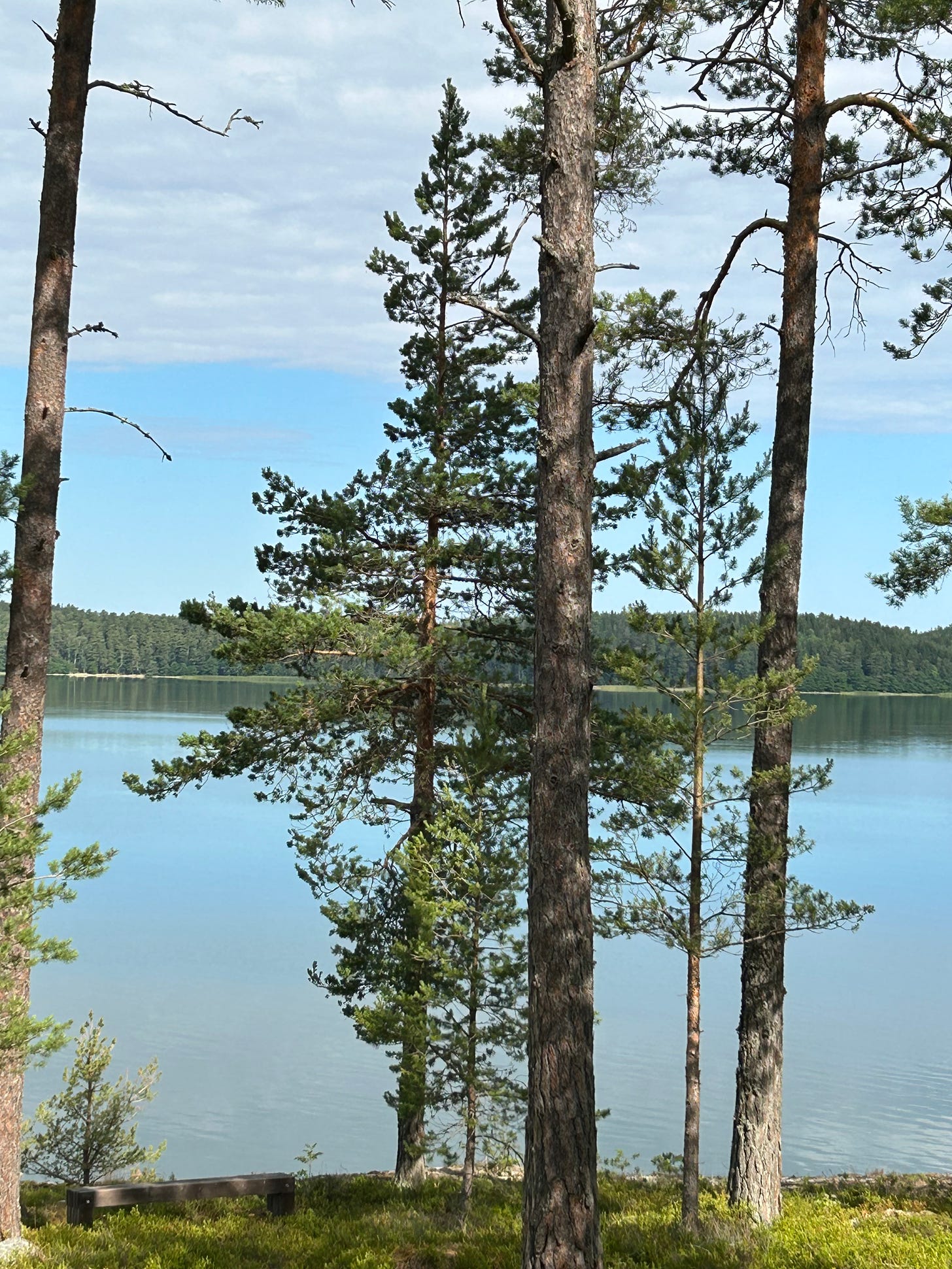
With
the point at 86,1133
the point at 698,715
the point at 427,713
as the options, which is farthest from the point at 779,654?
the point at 86,1133

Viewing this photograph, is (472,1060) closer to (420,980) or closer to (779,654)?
(420,980)

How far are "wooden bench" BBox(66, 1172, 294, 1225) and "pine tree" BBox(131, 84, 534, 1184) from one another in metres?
1.97

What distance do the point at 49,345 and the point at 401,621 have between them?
4380 millimetres

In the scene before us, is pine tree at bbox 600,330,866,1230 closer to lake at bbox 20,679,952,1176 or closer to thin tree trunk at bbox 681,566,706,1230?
thin tree trunk at bbox 681,566,706,1230

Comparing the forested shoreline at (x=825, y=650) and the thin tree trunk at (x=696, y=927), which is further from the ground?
the forested shoreline at (x=825, y=650)

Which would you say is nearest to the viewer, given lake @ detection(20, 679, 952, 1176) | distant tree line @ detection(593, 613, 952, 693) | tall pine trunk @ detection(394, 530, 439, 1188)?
tall pine trunk @ detection(394, 530, 439, 1188)

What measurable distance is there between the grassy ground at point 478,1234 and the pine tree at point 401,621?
2120 mm

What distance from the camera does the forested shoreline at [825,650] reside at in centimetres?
10950

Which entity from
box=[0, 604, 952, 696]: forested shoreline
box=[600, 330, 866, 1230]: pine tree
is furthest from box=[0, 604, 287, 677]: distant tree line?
box=[600, 330, 866, 1230]: pine tree

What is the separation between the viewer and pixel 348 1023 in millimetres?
21094

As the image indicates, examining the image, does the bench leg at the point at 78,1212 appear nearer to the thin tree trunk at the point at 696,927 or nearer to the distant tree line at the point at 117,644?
the thin tree trunk at the point at 696,927

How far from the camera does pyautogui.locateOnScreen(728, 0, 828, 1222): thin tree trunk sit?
8766 millimetres

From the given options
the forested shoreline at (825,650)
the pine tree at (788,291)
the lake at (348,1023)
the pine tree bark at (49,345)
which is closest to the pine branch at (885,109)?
the pine tree at (788,291)

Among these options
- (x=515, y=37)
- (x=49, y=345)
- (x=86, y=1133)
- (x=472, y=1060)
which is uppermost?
(x=515, y=37)
